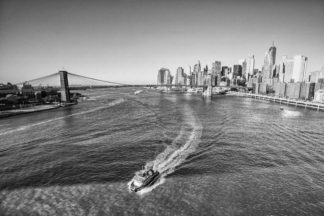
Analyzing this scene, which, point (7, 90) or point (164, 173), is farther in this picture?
point (7, 90)

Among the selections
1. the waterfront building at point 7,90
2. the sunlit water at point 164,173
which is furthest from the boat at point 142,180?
the waterfront building at point 7,90

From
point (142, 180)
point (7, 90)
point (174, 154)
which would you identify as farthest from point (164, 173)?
point (7, 90)

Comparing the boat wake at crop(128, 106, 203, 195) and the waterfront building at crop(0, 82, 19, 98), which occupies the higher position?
the waterfront building at crop(0, 82, 19, 98)

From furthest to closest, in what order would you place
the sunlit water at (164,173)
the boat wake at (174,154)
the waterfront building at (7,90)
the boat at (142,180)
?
the waterfront building at (7,90)
the boat wake at (174,154)
the boat at (142,180)
the sunlit water at (164,173)

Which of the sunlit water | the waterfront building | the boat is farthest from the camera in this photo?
the waterfront building

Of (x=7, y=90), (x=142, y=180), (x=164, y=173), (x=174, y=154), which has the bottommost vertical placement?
(x=164, y=173)

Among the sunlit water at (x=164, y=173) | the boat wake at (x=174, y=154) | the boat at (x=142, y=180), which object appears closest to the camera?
the sunlit water at (x=164, y=173)

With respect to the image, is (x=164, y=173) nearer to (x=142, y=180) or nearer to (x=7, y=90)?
(x=142, y=180)

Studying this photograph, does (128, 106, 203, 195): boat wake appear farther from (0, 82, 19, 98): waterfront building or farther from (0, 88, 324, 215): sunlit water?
(0, 82, 19, 98): waterfront building

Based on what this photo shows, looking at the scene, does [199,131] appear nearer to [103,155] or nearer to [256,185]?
[256,185]

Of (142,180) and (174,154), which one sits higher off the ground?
(142,180)

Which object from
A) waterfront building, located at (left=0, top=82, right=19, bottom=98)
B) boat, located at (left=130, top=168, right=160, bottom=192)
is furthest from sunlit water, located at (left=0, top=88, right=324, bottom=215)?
waterfront building, located at (left=0, top=82, right=19, bottom=98)

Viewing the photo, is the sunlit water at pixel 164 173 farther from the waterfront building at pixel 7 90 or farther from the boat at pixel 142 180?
the waterfront building at pixel 7 90
